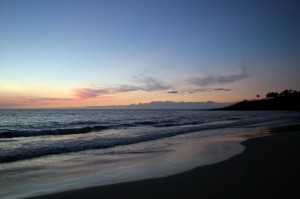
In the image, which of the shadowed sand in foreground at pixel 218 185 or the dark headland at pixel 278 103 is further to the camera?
the dark headland at pixel 278 103

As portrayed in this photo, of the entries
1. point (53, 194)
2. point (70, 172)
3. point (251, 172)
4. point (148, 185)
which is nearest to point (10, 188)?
point (53, 194)

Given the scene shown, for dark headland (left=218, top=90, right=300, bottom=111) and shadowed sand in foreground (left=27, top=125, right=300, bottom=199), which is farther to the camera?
dark headland (left=218, top=90, right=300, bottom=111)

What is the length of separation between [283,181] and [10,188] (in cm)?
729

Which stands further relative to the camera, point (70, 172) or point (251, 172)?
point (70, 172)

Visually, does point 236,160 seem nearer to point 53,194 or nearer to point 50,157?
point 53,194

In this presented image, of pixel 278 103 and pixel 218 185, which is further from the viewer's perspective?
pixel 278 103

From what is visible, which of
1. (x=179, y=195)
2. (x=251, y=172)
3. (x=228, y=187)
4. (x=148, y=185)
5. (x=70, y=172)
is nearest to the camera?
(x=179, y=195)

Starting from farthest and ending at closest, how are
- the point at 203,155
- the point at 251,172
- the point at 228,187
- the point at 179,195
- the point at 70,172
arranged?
the point at 203,155
the point at 70,172
the point at 251,172
the point at 228,187
the point at 179,195

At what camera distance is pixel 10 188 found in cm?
748

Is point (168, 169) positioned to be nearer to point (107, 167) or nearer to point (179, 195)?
point (107, 167)

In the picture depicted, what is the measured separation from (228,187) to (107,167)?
496cm

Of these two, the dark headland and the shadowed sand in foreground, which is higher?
the dark headland

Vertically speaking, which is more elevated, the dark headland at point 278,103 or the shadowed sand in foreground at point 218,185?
the dark headland at point 278,103

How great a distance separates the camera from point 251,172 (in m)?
8.41
